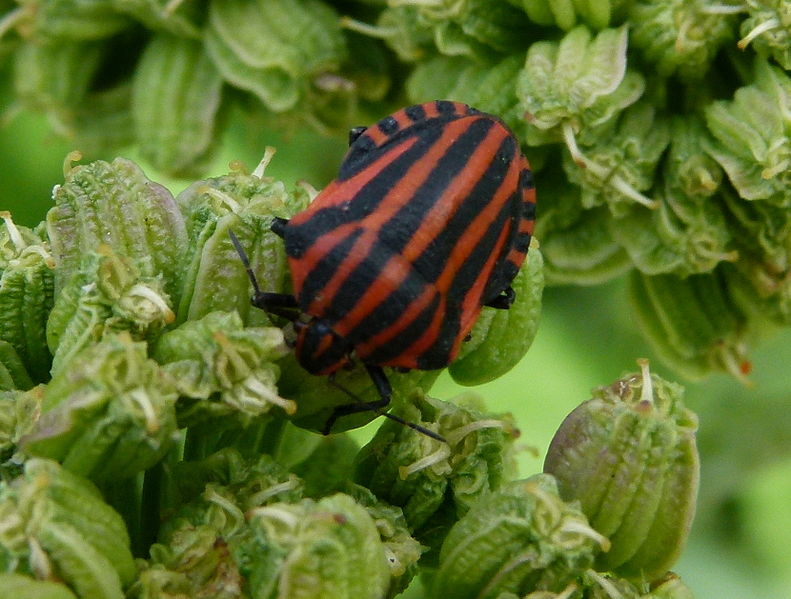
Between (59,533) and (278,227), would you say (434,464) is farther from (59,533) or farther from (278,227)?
(59,533)

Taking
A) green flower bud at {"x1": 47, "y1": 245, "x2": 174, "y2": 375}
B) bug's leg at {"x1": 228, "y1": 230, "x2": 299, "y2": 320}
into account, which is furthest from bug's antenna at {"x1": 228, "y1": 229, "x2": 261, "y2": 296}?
green flower bud at {"x1": 47, "y1": 245, "x2": 174, "y2": 375}

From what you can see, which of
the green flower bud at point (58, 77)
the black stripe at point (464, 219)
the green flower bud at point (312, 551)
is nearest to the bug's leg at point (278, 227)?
the black stripe at point (464, 219)

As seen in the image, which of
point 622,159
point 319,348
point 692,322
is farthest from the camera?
A: point 692,322

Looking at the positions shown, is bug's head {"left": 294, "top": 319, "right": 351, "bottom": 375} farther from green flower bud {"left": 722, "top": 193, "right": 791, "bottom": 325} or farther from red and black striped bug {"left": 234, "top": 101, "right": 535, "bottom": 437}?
green flower bud {"left": 722, "top": 193, "right": 791, "bottom": 325}

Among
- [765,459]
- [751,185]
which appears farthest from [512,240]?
[765,459]

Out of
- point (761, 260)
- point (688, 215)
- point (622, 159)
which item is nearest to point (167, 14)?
point (622, 159)

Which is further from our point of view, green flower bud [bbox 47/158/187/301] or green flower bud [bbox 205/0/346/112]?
green flower bud [bbox 205/0/346/112]
